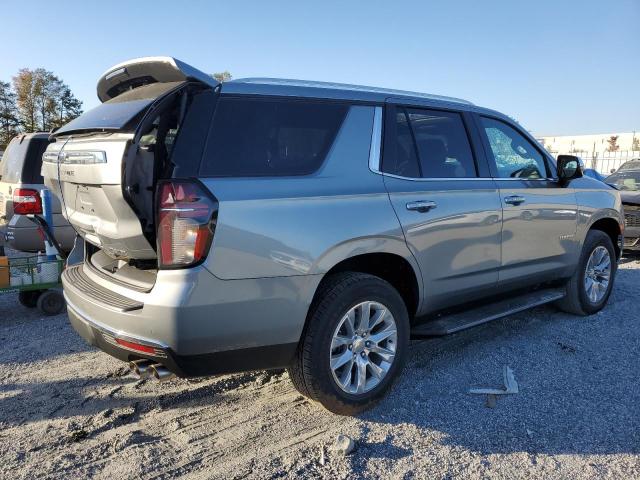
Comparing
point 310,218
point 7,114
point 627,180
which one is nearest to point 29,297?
point 310,218

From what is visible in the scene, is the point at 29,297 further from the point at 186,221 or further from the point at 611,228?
the point at 611,228

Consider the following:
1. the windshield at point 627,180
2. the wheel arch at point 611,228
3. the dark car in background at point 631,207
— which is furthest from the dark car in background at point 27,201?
the windshield at point 627,180

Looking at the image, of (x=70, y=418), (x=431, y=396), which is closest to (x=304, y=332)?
(x=431, y=396)

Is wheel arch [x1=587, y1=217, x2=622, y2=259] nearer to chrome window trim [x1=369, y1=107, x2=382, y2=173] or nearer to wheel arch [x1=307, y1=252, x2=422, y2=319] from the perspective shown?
wheel arch [x1=307, y1=252, x2=422, y2=319]

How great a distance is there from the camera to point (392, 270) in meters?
3.49

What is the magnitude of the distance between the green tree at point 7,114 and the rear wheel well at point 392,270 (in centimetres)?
5508

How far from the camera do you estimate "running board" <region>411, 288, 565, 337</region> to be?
3.60m

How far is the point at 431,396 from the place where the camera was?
3490mm

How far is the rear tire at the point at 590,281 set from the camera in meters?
5.04

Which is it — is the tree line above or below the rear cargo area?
above

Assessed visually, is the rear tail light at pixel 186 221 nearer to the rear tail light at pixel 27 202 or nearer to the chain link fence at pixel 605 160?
the rear tail light at pixel 27 202

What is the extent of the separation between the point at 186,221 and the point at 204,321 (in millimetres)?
496

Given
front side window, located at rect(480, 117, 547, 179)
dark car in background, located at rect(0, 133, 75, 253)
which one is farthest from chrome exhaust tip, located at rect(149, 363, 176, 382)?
dark car in background, located at rect(0, 133, 75, 253)

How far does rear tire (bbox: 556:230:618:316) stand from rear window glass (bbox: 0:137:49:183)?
19.3ft
